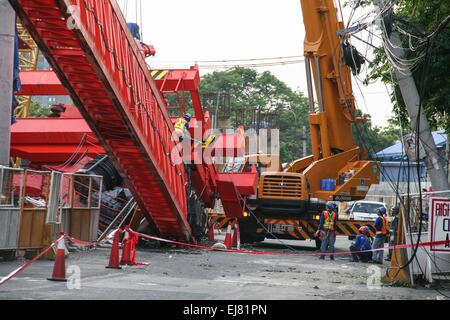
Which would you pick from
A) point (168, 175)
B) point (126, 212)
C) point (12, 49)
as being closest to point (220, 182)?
point (126, 212)

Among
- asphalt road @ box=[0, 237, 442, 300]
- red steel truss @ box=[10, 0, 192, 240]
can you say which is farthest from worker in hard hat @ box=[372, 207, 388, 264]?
red steel truss @ box=[10, 0, 192, 240]

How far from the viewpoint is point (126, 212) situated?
85.4 ft

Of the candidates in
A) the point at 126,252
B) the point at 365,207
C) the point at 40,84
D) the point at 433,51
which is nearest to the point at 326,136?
the point at 433,51

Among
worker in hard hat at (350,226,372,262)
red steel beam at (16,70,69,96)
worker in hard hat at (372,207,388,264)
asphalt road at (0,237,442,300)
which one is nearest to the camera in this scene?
asphalt road at (0,237,442,300)

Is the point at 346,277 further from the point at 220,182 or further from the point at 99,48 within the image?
the point at 220,182

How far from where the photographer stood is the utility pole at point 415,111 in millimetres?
16625

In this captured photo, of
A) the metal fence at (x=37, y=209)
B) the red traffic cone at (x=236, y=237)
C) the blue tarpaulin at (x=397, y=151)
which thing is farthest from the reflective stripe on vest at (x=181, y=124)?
the blue tarpaulin at (x=397, y=151)

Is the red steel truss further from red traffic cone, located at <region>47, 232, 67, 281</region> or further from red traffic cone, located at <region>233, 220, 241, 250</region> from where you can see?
red traffic cone, located at <region>47, 232, 67, 281</region>

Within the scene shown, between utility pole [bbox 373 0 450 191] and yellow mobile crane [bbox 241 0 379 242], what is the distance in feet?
32.2

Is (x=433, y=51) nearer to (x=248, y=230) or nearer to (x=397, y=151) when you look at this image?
(x=248, y=230)

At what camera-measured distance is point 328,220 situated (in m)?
24.7

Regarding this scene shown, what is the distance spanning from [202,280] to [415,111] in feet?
17.1

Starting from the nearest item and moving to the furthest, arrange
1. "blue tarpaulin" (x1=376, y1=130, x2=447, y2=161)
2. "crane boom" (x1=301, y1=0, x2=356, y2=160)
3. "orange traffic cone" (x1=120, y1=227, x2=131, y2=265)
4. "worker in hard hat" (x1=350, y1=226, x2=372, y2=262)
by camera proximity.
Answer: "orange traffic cone" (x1=120, y1=227, x2=131, y2=265) < "worker in hard hat" (x1=350, y1=226, x2=372, y2=262) < "crane boom" (x1=301, y1=0, x2=356, y2=160) < "blue tarpaulin" (x1=376, y1=130, x2=447, y2=161)

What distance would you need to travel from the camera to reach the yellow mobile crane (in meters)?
27.0
